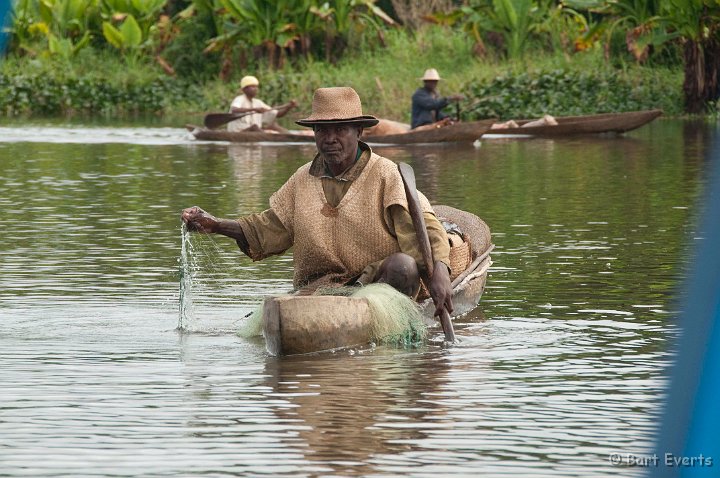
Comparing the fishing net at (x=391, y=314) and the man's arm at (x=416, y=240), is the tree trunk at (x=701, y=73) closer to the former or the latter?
the man's arm at (x=416, y=240)

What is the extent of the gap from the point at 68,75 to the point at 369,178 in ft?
91.9

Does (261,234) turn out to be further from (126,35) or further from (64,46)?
(64,46)

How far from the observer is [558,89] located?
27.0 metres

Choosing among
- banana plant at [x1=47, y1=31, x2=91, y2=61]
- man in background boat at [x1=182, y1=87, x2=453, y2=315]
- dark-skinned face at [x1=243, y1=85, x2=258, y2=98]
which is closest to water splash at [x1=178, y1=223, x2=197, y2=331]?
man in background boat at [x1=182, y1=87, x2=453, y2=315]

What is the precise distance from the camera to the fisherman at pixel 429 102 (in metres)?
20.8

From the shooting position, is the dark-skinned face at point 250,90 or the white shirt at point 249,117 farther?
the white shirt at point 249,117

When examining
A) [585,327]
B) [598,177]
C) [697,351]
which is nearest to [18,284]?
[585,327]

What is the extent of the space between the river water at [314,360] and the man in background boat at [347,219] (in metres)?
0.39

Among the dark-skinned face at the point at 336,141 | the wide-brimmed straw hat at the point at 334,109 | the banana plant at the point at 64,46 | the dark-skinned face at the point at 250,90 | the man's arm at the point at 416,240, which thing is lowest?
the man's arm at the point at 416,240

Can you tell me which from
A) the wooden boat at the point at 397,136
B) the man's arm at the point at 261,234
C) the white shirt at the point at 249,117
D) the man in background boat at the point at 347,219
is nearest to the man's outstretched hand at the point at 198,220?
the man in background boat at the point at 347,219

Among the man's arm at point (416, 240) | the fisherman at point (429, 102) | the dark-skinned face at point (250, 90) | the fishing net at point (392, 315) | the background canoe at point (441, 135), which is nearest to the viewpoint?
the fishing net at point (392, 315)

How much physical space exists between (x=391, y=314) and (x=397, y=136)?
14.6 m

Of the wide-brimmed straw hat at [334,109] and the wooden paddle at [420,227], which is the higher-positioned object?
the wide-brimmed straw hat at [334,109]

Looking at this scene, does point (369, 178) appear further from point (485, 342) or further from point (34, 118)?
point (34, 118)
